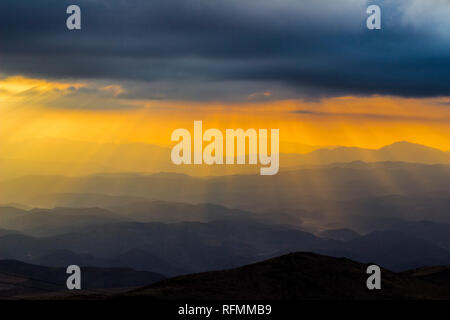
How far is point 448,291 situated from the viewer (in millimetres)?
95250

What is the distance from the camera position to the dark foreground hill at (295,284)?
268 feet

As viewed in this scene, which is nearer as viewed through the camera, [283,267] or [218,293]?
[218,293]

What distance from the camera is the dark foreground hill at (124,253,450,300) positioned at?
81688mm

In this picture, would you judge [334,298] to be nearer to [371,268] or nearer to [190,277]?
[371,268]

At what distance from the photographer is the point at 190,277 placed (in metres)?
88.0

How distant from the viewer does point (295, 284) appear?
86.8 metres
